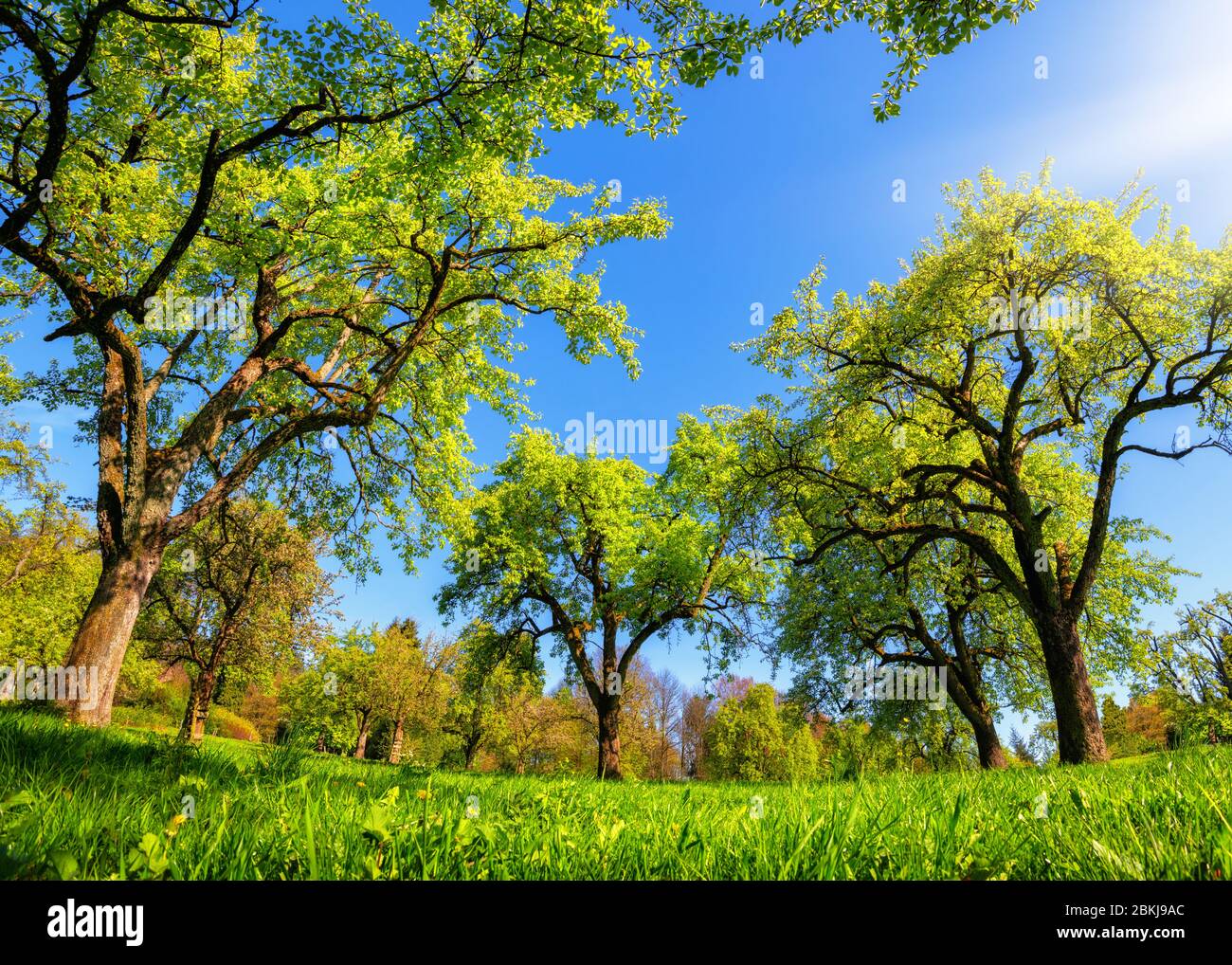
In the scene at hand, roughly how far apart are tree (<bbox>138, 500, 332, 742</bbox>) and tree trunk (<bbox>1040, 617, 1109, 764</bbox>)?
26.1 m

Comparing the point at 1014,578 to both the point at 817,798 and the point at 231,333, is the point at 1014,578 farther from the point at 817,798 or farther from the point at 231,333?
the point at 231,333

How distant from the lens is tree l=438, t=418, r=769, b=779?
21.3 m

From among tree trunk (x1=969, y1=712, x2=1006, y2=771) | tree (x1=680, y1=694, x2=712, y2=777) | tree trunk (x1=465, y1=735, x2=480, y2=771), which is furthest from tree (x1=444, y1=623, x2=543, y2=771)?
tree (x1=680, y1=694, x2=712, y2=777)

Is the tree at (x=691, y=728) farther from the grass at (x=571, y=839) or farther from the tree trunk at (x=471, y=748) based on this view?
the grass at (x=571, y=839)

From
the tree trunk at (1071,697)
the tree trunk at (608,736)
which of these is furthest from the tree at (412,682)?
the tree trunk at (1071,697)

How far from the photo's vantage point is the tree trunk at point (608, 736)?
68.5 ft

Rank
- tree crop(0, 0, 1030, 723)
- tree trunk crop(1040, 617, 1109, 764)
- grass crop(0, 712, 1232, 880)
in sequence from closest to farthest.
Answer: grass crop(0, 712, 1232, 880) → tree crop(0, 0, 1030, 723) → tree trunk crop(1040, 617, 1109, 764)

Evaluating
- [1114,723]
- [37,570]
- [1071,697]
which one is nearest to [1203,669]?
[1114,723]

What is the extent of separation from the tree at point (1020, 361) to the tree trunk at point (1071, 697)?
0.03 meters

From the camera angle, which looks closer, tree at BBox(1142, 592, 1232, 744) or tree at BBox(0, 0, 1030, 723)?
tree at BBox(0, 0, 1030, 723)

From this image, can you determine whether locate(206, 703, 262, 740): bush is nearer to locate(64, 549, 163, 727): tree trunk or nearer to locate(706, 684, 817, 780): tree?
locate(706, 684, 817, 780): tree

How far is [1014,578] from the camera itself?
564 inches

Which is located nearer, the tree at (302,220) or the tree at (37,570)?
the tree at (302,220)

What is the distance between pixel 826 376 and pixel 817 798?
14.6 meters
